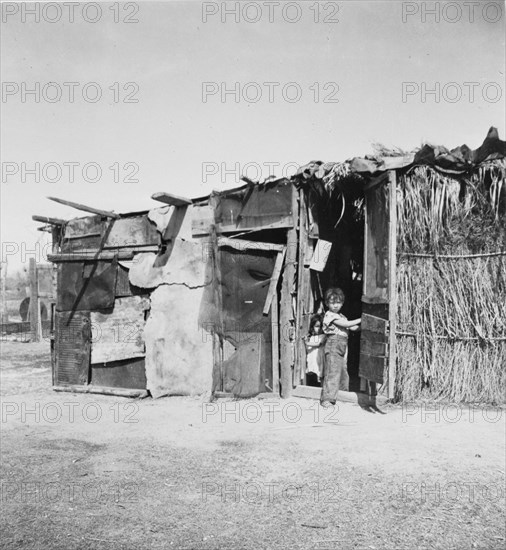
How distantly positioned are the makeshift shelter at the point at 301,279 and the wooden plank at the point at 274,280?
0.02 metres

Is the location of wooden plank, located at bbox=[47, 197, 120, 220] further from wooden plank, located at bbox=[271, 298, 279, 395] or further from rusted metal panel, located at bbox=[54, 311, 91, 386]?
wooden plank, located at bbox=[271, 298, 279, 395]

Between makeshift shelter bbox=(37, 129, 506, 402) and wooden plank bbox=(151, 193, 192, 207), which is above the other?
wooden plank bbox=(151, 193, 192, 207)

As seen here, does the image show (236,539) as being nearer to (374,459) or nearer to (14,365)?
(374,459)

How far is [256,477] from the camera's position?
4.76m

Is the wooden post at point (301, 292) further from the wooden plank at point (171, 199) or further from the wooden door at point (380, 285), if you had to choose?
the wooden plank at point (171, 199)

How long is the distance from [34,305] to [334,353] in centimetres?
1213

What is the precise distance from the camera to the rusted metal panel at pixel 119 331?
8930 millimetres

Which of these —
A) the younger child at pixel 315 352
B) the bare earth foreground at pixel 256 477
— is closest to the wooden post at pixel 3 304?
the bare earth foreground at pixel 256 477

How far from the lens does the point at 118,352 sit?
905 centimetres

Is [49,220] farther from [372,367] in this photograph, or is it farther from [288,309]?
[372,367]

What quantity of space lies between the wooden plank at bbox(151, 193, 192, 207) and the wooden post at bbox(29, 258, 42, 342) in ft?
32.5

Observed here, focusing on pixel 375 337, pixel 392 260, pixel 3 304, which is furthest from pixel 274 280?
pixel 3 304

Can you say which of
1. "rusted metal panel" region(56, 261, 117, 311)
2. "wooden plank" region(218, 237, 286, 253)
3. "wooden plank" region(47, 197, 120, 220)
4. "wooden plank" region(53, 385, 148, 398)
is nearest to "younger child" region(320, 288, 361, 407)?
"wooden plank" region(218, 237, 286, 253)

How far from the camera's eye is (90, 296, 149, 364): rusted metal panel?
29.3 ft
